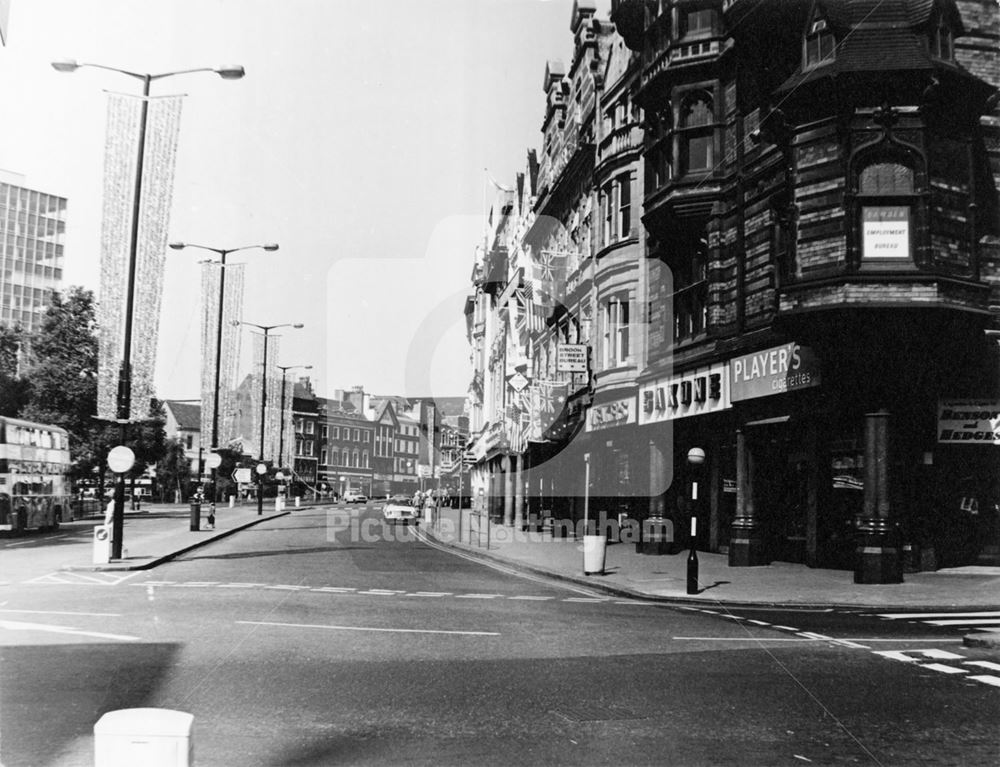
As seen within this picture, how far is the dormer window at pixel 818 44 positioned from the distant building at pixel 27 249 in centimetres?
6244

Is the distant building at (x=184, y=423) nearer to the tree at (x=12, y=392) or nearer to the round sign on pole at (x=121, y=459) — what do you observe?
the tree at (x=12, y=392)

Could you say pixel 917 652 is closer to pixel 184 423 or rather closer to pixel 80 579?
pixel 80 579

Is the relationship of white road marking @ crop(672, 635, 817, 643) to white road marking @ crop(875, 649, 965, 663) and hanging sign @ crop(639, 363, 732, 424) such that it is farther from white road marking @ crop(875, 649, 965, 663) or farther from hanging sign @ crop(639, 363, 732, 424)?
hanging sign @ crop(639, 363, 732, 424)

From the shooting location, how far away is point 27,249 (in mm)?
84938

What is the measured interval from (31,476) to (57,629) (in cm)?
2660

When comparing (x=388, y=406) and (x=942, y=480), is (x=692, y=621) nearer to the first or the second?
(x=942, y=480)

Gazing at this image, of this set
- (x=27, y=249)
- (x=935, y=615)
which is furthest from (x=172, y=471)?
(x=935, y=615)

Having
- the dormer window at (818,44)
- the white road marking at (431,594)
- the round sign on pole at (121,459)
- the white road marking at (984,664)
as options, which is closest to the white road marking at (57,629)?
the white road marking at (431,594)

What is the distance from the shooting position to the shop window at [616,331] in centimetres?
3145

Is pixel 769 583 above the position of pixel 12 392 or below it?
below

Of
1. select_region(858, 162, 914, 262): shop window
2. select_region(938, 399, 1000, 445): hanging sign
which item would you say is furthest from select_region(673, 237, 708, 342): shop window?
select_region(938, 399, 1000, 445): hanging sign

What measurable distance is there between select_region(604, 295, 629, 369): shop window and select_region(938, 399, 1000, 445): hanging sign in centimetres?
→ 1146

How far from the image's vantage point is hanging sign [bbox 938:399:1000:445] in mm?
21125

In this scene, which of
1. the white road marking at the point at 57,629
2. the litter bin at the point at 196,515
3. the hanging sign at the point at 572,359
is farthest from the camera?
the litter bin at the point at 196,515
